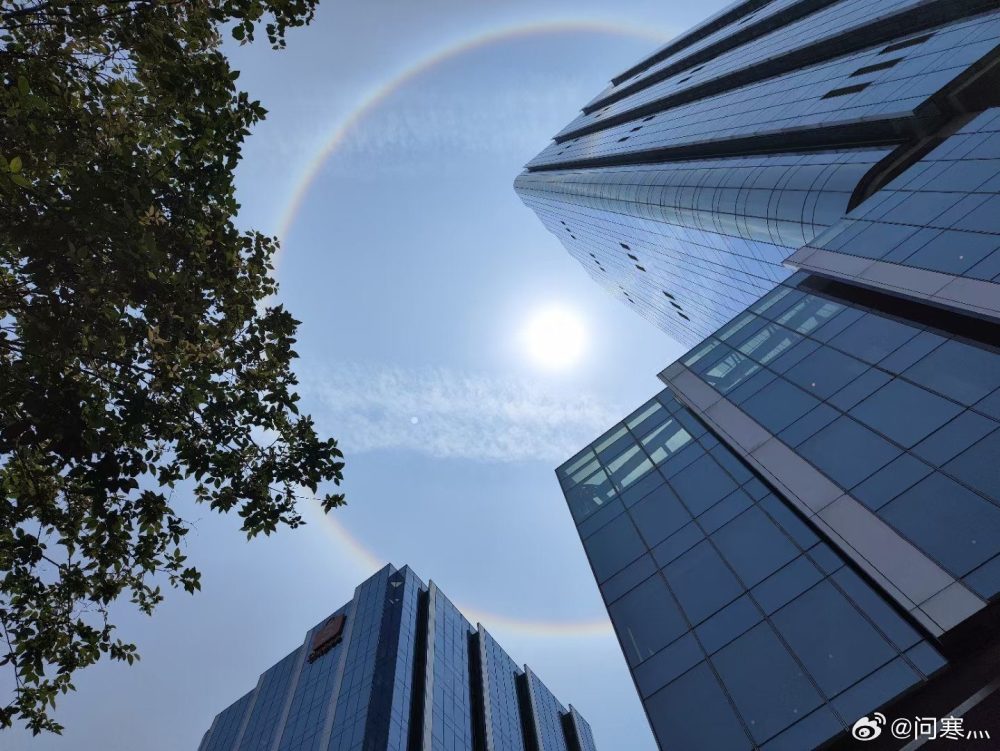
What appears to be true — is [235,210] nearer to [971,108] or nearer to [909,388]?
[909,388]

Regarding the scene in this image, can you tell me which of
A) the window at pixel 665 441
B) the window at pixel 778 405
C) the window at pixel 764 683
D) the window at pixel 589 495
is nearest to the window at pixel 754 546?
the window at pixel 764 683

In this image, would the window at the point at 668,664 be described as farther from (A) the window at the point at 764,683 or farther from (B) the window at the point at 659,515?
(B) the window at the point at 659,515

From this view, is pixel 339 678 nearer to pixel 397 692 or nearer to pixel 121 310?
pixel 397 692

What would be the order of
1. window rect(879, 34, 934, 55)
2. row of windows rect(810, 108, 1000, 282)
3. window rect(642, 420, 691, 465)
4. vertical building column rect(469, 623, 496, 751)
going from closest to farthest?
row of windows rect(810, 108, 1000, 282) → window rect(642, 420, 691, 465) → window rect(879, 34, 934, 55) → vertical building column rect(469, 623, 496, 751)

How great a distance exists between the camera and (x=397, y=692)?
55.9 meters

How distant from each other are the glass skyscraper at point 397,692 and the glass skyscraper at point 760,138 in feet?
160

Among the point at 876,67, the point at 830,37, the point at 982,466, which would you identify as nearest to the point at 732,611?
the point at 982,466

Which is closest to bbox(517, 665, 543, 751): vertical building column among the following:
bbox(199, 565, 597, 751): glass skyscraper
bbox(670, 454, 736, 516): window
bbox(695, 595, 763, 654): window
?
bbox(199, 565, 597, 751): glass skyscraper

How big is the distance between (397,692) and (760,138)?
5911 cm

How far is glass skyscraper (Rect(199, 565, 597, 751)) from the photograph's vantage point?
180 ft

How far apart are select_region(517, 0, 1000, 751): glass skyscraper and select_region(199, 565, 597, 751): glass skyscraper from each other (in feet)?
153

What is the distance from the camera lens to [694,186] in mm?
37000

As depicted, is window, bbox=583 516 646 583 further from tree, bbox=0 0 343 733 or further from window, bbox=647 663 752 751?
tree, bbox=0 0 343 733

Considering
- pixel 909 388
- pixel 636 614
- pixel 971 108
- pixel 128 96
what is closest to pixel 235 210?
pixel 128 96
